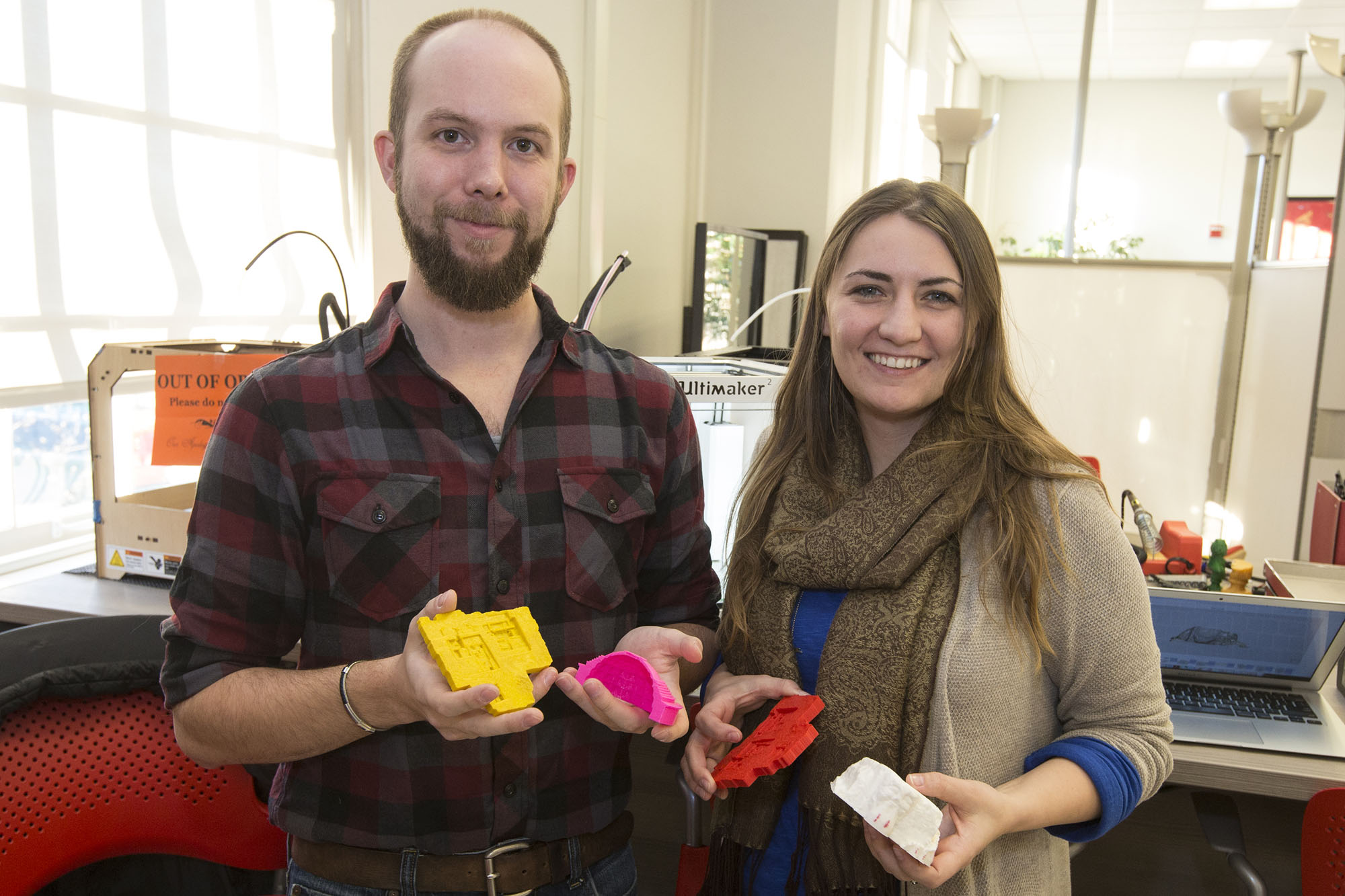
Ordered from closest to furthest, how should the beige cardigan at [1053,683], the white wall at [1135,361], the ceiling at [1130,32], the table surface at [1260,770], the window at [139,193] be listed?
the beige cardigan at [1053,683] < the table surface at [1260,770] < the window at [139,193] < the white wall at [1135,361] < the ceiling at [1130,32]

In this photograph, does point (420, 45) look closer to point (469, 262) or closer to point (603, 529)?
point (469, 262)

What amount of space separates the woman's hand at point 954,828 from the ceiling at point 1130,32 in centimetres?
756

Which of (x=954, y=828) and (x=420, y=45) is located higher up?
(x=420, y=45)

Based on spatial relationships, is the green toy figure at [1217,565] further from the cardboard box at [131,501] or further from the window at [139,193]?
the window at [139,193]

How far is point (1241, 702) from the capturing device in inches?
60.3

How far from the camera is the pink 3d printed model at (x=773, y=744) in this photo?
3.49 ft

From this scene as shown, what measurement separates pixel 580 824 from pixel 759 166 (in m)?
3.88

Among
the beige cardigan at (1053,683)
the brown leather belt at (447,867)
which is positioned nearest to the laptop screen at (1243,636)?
the beige cardigan at (1053,683)

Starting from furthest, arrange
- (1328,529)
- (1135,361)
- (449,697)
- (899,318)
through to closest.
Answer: (1135,361), (1328,529), (899,318), (449,697)

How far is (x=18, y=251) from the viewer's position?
1.94m

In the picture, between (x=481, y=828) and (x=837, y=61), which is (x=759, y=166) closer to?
(x=837, y=61)

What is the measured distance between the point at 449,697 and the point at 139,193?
1.88 meters

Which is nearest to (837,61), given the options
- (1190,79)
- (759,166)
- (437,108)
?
(759,166)

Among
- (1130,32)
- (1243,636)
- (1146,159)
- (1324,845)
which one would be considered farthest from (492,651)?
(1146,159)
